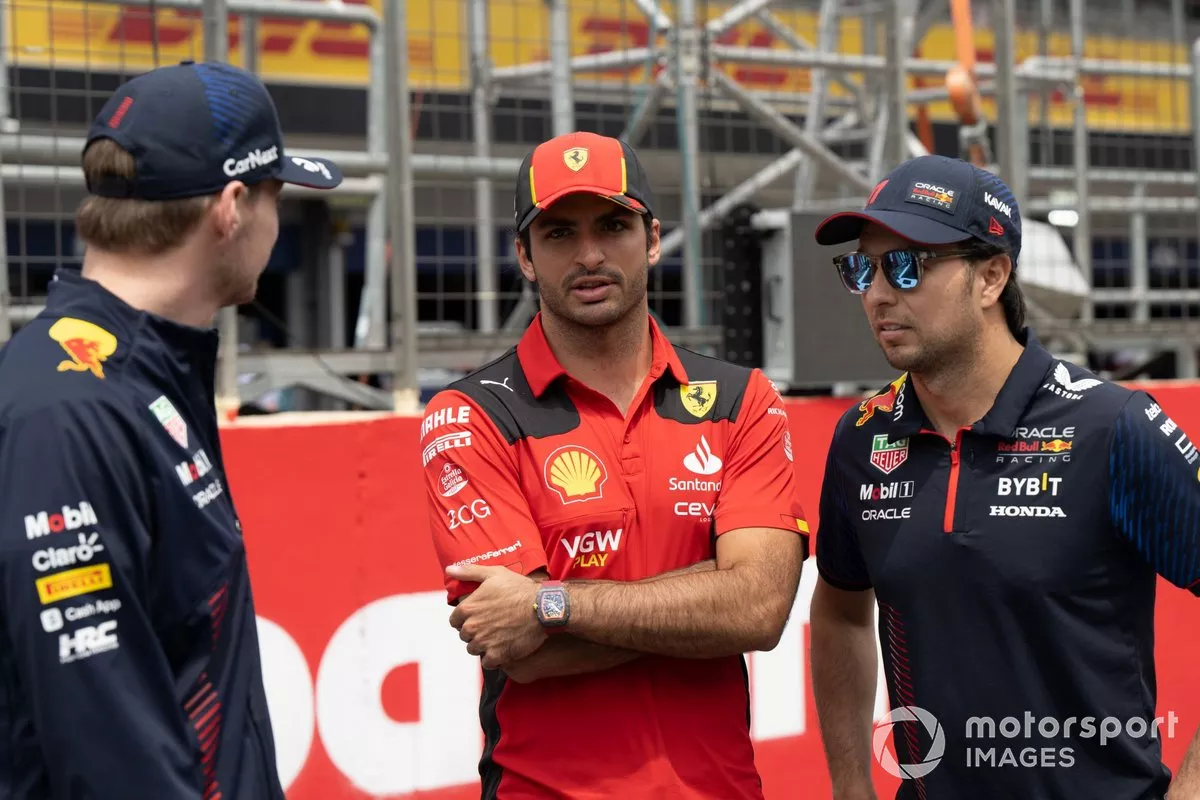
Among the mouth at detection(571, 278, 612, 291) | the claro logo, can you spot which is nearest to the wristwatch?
the mouth at detection(571, 278, 612, 291)

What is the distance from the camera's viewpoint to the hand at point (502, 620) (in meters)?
2.65

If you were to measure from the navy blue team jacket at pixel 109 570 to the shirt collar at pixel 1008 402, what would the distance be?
1.48 metres

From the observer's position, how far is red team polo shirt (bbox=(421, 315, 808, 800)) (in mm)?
2750

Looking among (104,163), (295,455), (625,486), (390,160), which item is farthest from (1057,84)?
(104,163)

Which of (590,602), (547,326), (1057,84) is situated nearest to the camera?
(590,602)

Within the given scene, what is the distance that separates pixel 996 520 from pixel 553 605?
900 millimetres

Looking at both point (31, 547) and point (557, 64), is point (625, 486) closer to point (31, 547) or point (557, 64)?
point (31, 547)

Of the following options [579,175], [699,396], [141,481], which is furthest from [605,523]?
[141,481]

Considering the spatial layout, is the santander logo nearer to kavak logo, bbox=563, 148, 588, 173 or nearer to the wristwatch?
the wristwatch

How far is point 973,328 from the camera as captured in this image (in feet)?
9.32

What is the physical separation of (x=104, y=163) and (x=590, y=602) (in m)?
1.22

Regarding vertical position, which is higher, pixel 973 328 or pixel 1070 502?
pixel 973 328

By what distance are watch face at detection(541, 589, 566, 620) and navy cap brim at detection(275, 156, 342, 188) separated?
0.90 metres

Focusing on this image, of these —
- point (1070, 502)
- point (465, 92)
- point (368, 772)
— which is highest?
point (465, 92)
